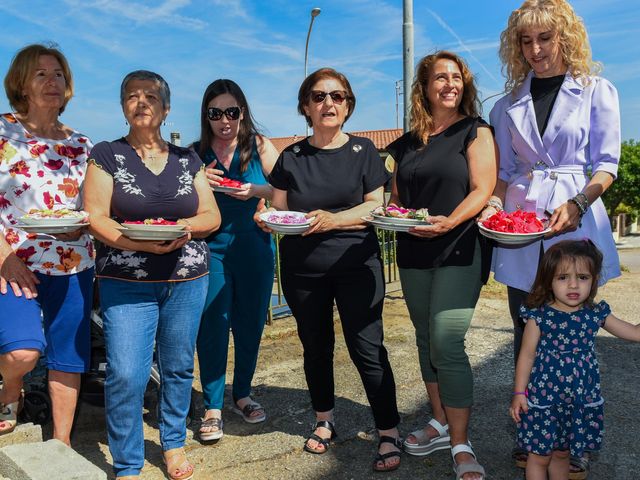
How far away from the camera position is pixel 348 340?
10.7 ft

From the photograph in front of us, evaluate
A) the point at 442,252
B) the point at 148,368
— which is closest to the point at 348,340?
the point at 442,252

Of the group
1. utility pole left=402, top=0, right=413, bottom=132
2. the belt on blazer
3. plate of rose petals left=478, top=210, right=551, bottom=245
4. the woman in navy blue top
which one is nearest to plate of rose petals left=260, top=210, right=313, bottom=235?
the woman in navy blue top

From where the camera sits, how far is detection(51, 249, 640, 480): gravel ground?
317 cm

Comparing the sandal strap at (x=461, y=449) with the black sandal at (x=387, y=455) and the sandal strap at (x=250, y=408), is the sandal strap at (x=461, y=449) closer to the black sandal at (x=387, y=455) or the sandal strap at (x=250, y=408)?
the black sandal at (x=387, y=455)

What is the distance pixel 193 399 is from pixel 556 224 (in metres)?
2.69

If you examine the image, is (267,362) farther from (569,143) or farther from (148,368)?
(569,143)

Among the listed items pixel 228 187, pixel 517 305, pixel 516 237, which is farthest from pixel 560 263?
pixel 228 187

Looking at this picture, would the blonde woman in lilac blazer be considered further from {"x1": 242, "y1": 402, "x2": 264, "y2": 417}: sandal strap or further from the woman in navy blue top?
{"x1": 242, "y1": 402, "x2": 264, "y2": 417}: sandal strap

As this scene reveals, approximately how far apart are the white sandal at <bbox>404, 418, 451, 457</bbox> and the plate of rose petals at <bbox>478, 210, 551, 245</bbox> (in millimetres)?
1304

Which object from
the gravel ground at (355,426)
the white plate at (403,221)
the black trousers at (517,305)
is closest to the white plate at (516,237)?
the white plate at (403,221)

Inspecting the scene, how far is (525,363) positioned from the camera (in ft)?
8.71

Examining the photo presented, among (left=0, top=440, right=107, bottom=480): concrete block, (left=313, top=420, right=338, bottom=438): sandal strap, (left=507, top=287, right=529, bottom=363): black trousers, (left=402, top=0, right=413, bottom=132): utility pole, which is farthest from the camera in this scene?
(left=402, top=0, right=413, bottom=132): utility pole

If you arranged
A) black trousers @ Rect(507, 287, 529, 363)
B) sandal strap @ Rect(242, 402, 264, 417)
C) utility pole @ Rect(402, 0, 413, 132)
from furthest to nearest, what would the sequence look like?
1. utility pole @ Rect(402, 0, 413, 132)
2. sandal strap @ Rect(242, 402, 264, 417)
3. black trousers @ Rect(507, 287, 529, 363)

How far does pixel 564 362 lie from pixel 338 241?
1244 millimetres
